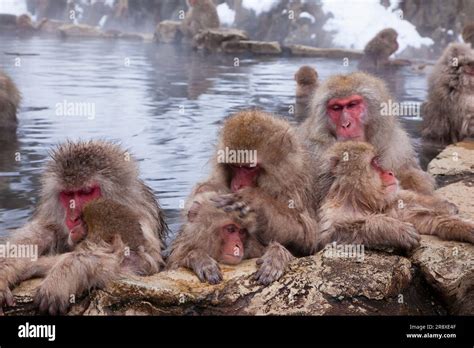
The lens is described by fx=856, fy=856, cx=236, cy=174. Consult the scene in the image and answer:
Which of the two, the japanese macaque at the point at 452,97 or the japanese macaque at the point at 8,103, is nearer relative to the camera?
the japanese macaque at the point at 452,97

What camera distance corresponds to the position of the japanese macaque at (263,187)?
3.94 m

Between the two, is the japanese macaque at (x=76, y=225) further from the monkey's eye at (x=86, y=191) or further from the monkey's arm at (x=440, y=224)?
the monkey's arm at (x=440, y=224)

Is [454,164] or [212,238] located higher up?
[454,164]

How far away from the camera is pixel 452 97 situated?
7750 millimetres

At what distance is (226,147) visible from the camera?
408cm

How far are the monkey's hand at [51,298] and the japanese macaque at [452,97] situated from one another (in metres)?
5.09

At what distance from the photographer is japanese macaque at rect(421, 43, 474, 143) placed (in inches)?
299

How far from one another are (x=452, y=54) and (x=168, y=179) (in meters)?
2.94

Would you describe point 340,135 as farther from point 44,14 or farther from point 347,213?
point 44,14

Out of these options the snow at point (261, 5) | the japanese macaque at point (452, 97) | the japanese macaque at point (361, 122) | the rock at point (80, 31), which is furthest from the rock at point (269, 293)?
the snow at point (261, 5)

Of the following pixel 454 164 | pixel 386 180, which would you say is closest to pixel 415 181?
pixel 386 180

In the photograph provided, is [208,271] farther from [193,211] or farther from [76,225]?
[76,225]

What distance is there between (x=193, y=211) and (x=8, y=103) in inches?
177
